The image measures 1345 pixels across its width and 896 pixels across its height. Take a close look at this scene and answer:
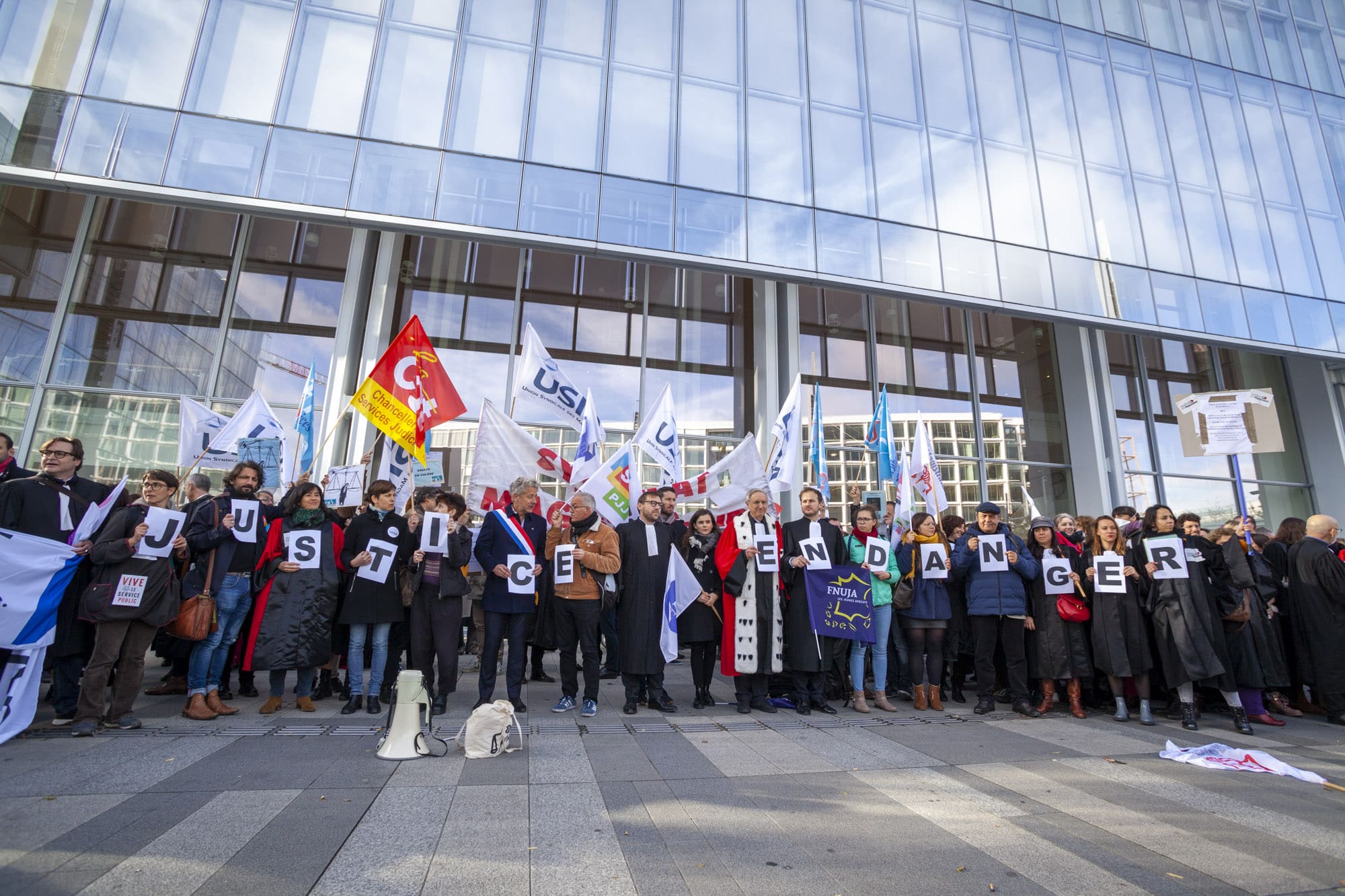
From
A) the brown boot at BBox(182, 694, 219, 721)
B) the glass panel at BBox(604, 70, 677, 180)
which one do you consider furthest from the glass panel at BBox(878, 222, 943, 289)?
the brown boot at BBox(182, 694, 219, 721)

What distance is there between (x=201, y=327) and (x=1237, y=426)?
57.9 feet

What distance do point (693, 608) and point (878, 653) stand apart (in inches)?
84.3

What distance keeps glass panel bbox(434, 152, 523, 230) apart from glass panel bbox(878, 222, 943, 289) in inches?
292

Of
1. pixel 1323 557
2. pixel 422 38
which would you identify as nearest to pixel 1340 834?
pixel 1323 557

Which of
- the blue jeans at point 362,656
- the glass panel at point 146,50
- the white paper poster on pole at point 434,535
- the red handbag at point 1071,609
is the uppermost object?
the glass panel at point 146,50

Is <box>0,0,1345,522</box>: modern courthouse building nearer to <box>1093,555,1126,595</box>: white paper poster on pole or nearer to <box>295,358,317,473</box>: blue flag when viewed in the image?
<box>295,358,317,473</box>: blue flag

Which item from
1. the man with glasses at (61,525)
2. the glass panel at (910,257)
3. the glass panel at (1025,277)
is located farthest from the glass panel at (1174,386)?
the man with glasses at (61,525)

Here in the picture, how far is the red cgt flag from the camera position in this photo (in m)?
7.82

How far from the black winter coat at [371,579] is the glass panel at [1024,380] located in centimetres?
1467

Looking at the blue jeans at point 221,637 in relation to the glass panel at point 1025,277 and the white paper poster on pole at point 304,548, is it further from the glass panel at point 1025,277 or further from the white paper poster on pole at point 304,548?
the glass panel at point 1025,277

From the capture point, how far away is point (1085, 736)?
6.43 m

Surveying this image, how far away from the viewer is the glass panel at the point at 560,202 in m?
12.5

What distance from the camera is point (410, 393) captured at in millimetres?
8023

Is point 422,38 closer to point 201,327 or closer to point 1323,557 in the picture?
point 201,327
